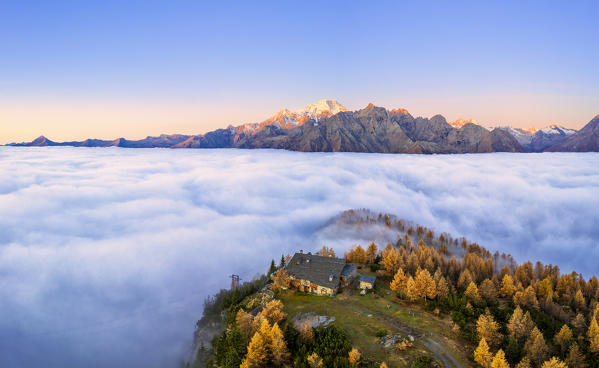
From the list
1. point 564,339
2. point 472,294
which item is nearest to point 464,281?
point 472,294

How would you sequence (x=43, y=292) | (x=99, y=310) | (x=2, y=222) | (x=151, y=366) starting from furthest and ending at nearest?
1. (x=2, y=222)
2. (x=43, y=292)
3. (x=99, y=310)
4. (x=151, y=366)

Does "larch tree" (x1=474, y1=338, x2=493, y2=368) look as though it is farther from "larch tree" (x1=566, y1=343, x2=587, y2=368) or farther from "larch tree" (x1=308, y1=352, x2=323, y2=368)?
"larch tree" (x1=308, y1=352, x2=323, y2=368)

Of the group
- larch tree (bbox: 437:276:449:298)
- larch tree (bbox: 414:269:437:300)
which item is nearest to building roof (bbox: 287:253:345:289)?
larch tree (bbox: 414:269:437:300)

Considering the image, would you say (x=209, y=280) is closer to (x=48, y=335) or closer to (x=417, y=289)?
(x=48, y=335)

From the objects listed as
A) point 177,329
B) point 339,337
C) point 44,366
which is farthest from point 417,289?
point 44,366

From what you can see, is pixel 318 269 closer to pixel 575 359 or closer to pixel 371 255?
pixel 371 255

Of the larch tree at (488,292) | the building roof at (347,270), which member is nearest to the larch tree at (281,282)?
the building roof at (347,270)
